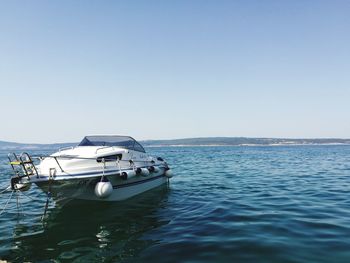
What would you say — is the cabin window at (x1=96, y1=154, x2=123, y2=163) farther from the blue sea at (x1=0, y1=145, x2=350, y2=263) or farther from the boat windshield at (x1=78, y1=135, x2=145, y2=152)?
the blue sea at (x1=0, y1=145, x2=350, y2=263)

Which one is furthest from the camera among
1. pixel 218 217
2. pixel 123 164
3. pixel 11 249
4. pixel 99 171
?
pixel 123 164

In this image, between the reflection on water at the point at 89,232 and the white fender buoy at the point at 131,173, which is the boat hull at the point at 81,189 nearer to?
the reflection on water at the point at 89,232

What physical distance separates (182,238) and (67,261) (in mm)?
3009

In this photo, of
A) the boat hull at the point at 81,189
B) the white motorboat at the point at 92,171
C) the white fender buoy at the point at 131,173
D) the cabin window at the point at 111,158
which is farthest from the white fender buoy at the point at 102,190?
the white fender buoy at the point at 131,173

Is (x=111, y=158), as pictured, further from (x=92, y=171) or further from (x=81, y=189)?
(x=81, y=189)

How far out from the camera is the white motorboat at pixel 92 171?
10320 millimetres

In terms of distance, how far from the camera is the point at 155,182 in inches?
637

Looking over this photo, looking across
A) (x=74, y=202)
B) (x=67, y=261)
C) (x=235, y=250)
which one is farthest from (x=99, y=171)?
(x=235, y=250)

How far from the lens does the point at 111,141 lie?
1467cm

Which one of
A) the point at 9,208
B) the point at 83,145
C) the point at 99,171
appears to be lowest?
the point at 9,208

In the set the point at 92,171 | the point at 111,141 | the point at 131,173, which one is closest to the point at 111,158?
the point at 131,173

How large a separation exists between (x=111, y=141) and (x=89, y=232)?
640cm

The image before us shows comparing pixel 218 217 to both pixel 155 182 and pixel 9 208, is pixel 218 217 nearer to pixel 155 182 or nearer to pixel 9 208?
pixel 155 182

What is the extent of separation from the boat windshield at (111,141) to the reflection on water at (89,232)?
3.08 metres
